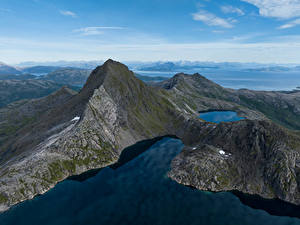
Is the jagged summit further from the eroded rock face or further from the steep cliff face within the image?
the eroded rock face

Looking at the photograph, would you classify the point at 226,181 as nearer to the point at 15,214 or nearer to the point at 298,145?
the point at 298,145

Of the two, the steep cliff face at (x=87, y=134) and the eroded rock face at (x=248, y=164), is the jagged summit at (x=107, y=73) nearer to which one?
the steep cliff face at (x=87, y=134)

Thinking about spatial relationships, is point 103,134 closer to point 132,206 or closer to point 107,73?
point 132,206

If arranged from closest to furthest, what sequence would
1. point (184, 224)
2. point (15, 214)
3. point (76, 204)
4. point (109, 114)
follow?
point (184, 224) → point (15, 214) → point (76, 204) → point (109, 114)

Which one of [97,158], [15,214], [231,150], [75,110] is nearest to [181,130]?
[231,150]

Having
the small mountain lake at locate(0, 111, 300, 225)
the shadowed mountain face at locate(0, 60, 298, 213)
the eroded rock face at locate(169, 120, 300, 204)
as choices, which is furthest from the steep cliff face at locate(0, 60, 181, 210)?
the eroded rock face at locate(169, 120, 300, 204)

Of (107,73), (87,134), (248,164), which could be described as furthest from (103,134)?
(248,164)
